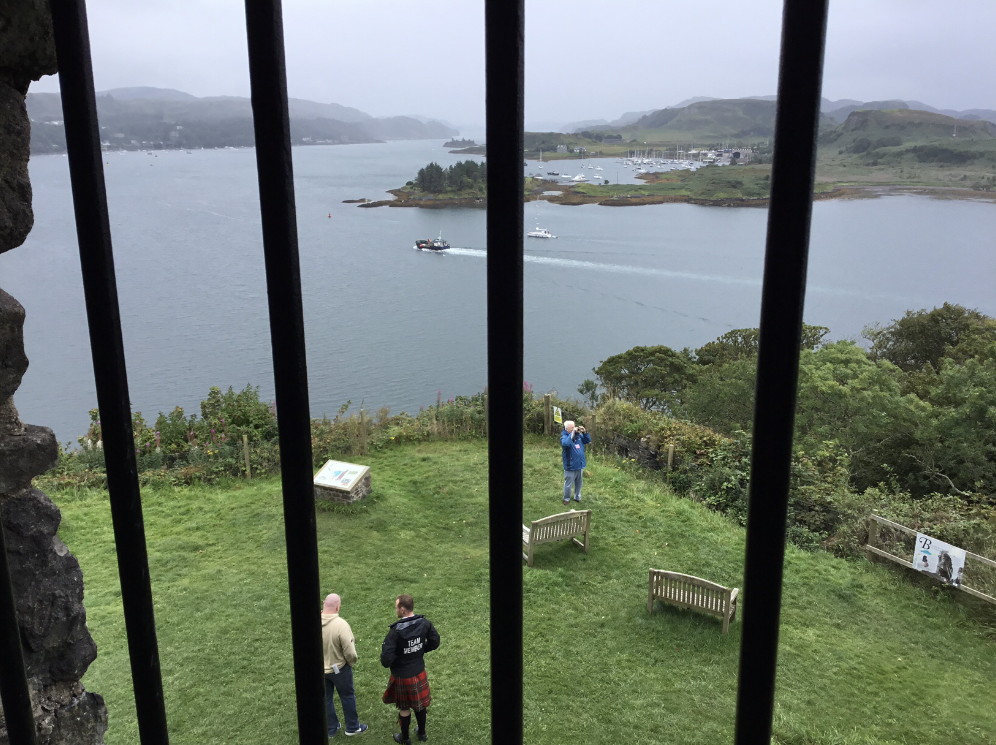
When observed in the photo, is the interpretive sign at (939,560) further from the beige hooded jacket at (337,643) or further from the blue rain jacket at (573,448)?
the beige hooded jacket at (337,643)

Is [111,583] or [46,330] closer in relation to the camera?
[111,583]

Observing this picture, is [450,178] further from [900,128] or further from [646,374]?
[900,128]

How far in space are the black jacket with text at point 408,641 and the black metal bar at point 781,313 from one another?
3545 mm

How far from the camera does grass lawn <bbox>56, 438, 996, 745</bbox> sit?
4.76 meters

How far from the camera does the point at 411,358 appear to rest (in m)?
19.0

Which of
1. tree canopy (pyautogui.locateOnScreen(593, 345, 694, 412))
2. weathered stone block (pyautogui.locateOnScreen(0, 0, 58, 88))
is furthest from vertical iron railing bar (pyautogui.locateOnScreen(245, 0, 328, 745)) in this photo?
tree canopy (pyautogui.locateOnScreen(593, 345, 694, 412))

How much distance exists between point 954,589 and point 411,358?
14.2 m

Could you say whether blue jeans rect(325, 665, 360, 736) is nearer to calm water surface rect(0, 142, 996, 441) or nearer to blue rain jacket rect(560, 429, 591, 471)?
blue rain jacket rect(560, 429, 591, 471)

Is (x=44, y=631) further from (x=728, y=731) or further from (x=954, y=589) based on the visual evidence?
(x=954, y=589)

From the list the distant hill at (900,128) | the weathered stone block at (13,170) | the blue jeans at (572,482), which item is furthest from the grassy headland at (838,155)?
the weathered stone block at (13,170)

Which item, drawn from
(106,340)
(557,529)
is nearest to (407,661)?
(557,529)

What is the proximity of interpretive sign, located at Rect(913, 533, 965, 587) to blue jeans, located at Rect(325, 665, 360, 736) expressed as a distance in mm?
4816

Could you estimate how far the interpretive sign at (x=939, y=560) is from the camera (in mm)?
6066

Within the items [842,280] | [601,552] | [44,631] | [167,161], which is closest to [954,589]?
[601,552]
